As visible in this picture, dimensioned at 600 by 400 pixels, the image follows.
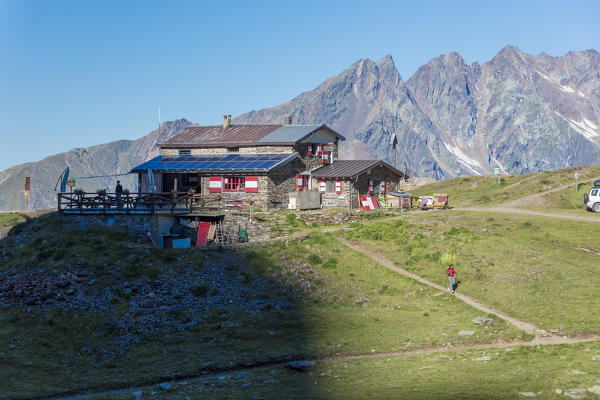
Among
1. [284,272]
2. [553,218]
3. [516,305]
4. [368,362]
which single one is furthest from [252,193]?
[368,362]

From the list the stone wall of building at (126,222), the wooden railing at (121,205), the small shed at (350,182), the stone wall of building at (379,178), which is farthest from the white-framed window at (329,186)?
the stone wall of building at (126,222)

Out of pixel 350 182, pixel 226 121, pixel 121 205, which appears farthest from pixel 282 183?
pixel 121 205

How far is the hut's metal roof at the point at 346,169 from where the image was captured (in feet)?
204

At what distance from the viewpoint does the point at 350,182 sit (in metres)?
61.5

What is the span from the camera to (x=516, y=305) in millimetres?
32594

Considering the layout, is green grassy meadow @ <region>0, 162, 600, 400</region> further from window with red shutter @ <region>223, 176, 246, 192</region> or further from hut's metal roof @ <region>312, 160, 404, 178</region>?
hut's metal roof @ <region>312, 160, 404, 178</region>

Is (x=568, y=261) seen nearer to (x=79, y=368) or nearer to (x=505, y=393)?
(x=505, y=393)

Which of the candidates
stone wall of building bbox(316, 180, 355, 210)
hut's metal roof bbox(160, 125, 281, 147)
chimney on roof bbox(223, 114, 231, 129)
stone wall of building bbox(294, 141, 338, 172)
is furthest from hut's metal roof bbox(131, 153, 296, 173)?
chimney on roof bbox(223, 114, 231, 129)

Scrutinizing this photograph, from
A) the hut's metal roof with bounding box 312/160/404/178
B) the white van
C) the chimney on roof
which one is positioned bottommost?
the white van

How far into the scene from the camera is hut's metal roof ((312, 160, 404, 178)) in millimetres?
62188

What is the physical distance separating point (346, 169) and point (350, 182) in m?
3.01

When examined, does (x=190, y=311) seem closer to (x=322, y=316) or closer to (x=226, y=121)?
(x=322, y=316)

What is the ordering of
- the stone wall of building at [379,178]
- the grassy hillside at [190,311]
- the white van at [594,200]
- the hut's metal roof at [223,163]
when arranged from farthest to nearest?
the stone wall of building at [379,178] < the hut's metal roof at [223,163] < the white van at [594,200] < the grassy hillside at [190,311]

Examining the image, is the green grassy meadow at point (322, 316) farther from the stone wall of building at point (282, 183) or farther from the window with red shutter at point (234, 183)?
the window with red shutter at point (234, 183)
